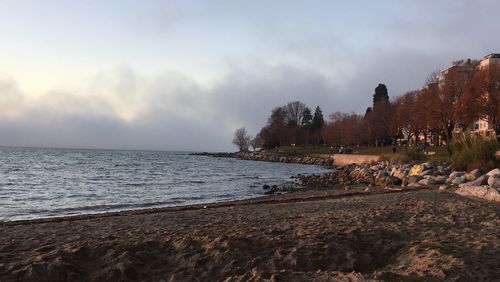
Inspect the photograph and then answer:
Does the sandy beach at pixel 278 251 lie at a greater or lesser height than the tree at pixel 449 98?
lesser

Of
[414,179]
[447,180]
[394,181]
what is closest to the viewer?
[447,180]

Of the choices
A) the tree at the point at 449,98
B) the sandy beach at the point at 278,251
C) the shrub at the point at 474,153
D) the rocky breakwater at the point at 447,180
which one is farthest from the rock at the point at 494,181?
the tree at the point at 449,98

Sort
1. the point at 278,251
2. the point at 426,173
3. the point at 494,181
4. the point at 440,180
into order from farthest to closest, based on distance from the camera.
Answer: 1. the point at 426,173
2. the point at 440,180
3. the point at 494,181
4. the point at 278,251

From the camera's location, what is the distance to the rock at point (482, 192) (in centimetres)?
1466

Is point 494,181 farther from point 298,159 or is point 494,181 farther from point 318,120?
point 318,120

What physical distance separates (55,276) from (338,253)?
433 centimetres

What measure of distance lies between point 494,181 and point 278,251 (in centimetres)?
1306

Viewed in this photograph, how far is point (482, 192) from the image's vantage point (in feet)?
51.6

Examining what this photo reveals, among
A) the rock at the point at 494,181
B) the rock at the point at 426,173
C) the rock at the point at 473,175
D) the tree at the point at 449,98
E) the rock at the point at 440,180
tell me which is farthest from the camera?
the tree at the point at 449,98

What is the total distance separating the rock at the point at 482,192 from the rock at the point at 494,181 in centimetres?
85

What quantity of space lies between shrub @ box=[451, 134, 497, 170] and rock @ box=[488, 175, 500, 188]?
5.77 meters

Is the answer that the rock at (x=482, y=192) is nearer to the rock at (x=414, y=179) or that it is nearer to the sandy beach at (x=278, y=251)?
the sandy beach at (x=278, y=251)

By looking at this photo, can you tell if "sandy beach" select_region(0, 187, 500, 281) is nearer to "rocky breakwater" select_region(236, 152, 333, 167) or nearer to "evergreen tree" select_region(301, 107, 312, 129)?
"rocky breakwater" select_region(236, 152, 333, 167)

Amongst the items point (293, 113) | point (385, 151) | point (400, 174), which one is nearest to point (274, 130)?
point (293, 113)
